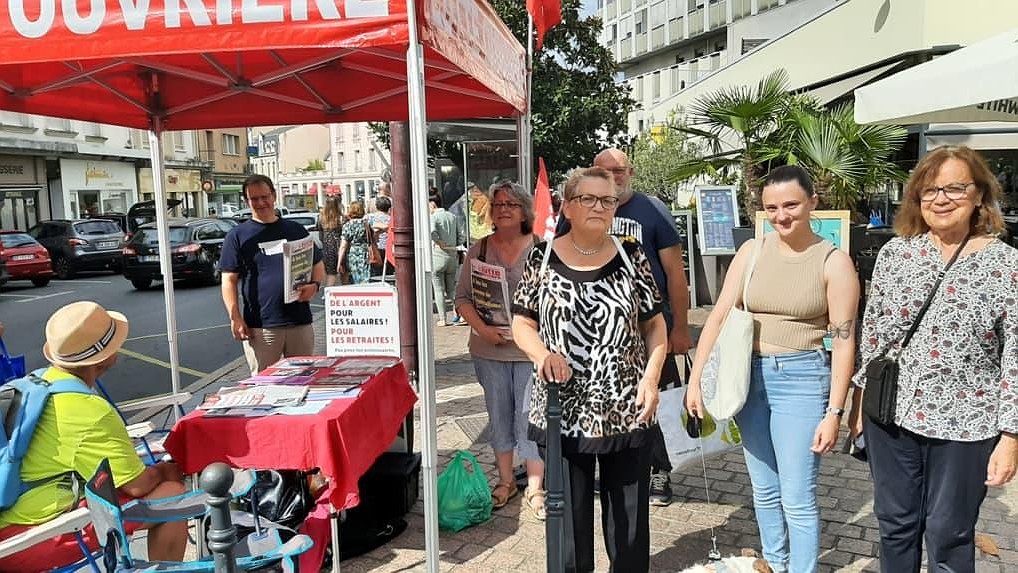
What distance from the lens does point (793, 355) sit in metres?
2.87

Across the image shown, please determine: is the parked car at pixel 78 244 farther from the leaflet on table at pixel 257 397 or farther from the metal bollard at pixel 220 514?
the metal bollard at pixel 220 514

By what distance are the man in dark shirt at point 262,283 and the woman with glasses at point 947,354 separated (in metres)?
3.40

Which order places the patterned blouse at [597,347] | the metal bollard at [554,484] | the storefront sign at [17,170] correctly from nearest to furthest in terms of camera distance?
the metal bollard at [554,484], the patterned blouse at [597,347], the storefront sign at [17,170]

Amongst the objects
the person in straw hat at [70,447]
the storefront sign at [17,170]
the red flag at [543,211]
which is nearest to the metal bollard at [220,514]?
the person in straw hat at [70,447]

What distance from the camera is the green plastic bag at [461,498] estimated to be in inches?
156

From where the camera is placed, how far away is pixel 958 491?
2518 mm

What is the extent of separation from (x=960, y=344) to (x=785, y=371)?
0.62 metres

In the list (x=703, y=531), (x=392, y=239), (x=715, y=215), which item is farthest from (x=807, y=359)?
(x=715, y=215)

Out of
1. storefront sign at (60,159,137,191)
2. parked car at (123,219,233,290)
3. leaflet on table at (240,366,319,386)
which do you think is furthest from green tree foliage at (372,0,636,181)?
storefront sign at (60,159,137,191)

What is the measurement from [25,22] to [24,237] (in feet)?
61.1

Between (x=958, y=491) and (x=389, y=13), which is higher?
(x=389, y=13)

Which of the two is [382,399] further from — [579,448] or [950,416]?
[950,416]

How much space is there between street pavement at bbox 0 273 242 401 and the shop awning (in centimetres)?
728

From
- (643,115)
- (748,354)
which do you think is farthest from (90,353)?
(643,115)
